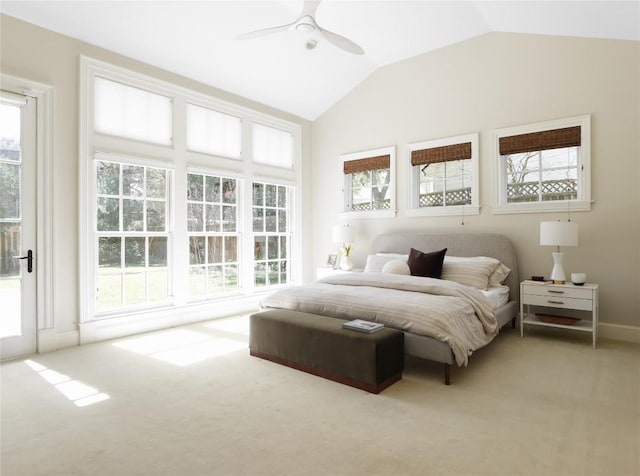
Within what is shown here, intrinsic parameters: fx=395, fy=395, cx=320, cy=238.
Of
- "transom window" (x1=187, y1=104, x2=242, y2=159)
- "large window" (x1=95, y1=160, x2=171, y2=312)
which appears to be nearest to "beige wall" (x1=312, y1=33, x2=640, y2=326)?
"transom window" (x1=187, y1=104, x2=242, y2=159)

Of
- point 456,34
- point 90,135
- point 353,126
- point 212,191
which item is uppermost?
point 456,34

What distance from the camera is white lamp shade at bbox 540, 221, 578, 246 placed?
4.09m

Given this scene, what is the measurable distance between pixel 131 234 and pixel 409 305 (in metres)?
3.18

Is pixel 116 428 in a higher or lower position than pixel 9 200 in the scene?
lower

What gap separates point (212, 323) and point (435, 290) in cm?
290

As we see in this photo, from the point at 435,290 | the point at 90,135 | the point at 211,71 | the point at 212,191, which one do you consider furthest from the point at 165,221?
the point at 435,290

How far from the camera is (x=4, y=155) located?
3.66 metres

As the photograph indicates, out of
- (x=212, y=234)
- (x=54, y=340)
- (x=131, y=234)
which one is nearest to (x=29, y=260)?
(x=54, y=340)

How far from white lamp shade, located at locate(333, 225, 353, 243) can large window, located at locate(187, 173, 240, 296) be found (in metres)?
1.51

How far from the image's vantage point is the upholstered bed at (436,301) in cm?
305

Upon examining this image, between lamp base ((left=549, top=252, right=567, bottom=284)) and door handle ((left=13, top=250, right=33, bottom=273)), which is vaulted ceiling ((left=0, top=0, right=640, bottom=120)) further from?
lamp base ((left=549, top=252, right=567, bottom=284))

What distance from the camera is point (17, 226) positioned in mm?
3725

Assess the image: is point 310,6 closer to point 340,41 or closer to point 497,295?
point 340,41

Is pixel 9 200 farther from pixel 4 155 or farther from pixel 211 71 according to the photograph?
pixel 211 71
